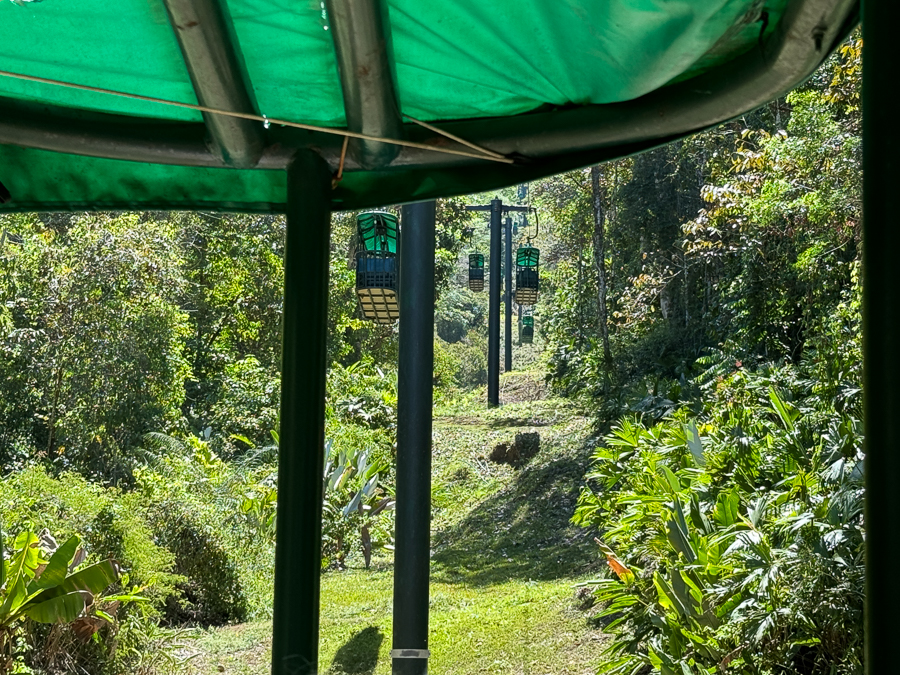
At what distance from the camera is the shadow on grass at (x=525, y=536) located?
37.1ft

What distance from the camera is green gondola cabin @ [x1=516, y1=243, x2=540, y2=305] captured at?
15898mm

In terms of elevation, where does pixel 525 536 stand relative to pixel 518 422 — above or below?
below

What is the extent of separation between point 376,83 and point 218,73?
24 cm

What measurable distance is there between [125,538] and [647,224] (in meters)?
11.8

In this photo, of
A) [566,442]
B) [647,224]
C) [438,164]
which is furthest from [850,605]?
[647,224]

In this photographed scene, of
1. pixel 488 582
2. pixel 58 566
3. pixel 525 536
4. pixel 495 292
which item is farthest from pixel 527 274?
pixel 58 566

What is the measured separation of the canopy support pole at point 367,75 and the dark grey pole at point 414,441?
162 inches

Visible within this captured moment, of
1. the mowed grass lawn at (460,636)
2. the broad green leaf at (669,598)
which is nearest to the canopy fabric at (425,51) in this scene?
the broad green leaf at (669,598)

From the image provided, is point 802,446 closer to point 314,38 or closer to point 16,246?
point 314,38

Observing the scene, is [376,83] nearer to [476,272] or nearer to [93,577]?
[93,577]

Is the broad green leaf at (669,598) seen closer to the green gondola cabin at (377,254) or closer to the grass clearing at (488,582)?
the grass clearing at (488,582)

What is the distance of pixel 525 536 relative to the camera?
13.0 metres

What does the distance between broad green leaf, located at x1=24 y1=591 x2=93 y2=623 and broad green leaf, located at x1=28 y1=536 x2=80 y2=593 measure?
101 mm

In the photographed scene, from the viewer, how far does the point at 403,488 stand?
5.86 m
